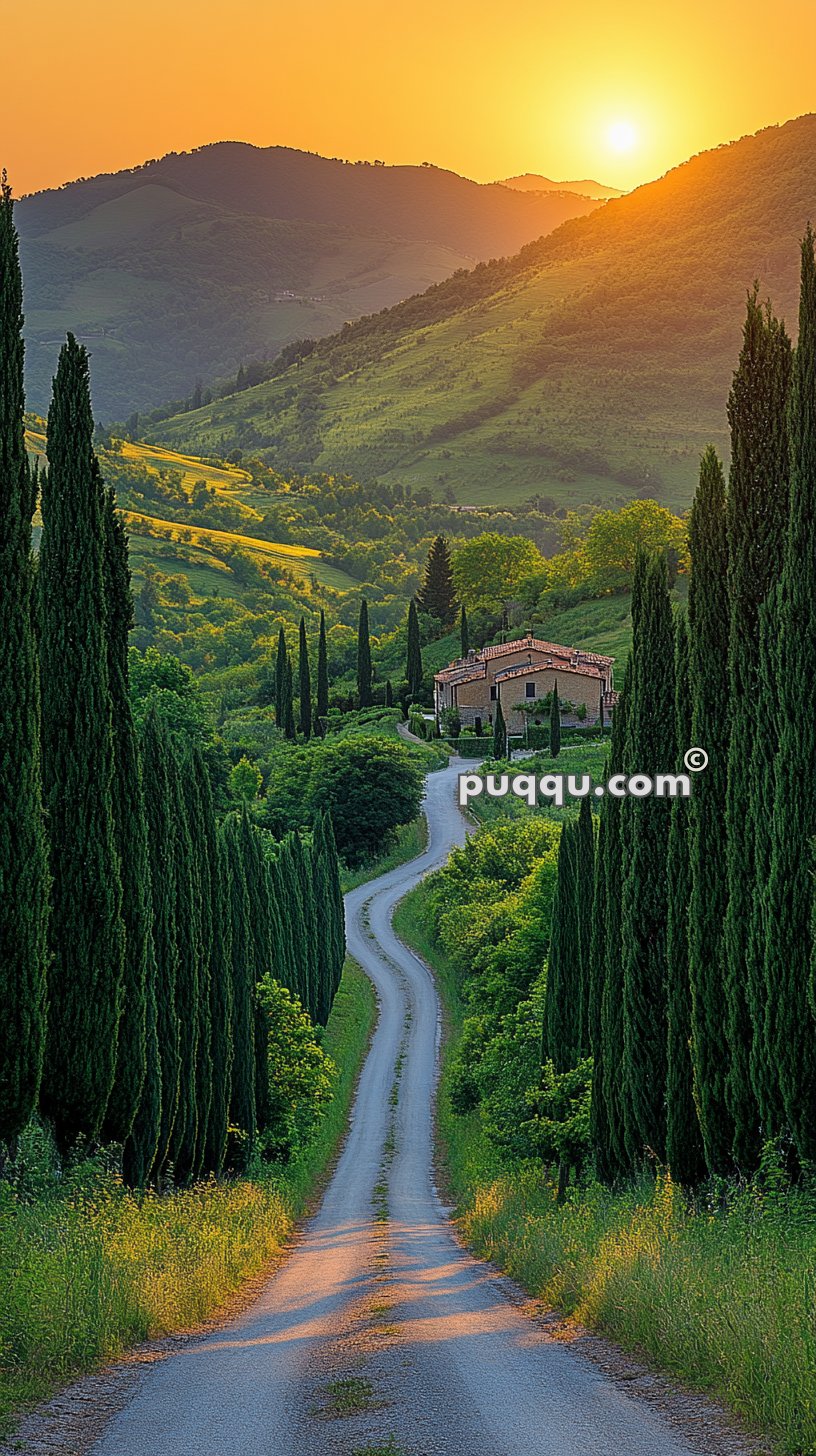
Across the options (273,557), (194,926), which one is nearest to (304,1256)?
(194,926)

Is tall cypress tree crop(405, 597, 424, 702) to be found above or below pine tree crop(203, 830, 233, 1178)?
above

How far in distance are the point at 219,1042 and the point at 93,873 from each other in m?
9.17

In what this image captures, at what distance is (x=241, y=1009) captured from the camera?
1113 inches

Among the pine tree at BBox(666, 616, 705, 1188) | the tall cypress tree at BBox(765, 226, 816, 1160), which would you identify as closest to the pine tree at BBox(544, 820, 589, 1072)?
the pine tree at BBox(666, 616, 705, 1188)

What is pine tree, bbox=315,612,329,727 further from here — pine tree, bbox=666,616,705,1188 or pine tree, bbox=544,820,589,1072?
pine tree, bbox=666,616,705,1188

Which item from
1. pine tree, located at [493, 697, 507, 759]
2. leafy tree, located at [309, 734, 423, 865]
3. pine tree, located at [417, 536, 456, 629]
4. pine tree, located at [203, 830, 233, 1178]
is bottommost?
pine tree, located at [203, 830, 233, 1178]

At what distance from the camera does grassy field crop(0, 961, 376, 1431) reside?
9.91 meters

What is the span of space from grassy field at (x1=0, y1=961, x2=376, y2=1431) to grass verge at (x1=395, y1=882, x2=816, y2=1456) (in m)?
3.15

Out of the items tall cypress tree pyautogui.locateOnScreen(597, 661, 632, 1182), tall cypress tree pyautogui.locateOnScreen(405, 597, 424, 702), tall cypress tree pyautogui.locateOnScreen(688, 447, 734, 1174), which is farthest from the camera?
tall cypress tree pyautogui.locateOnScreen(405, 597, 424, 702)

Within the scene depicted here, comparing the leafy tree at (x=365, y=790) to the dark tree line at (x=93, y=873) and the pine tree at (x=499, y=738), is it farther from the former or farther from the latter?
the dark tree line at (x=93, y=873)

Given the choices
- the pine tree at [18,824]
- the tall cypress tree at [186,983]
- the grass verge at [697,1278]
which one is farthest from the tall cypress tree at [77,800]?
the tall cypress tree at [186,983]

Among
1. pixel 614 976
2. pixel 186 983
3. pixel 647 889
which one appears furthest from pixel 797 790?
pixel 186 983

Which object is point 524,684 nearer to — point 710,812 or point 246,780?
point 246,780

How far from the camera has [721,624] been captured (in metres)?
17.5
